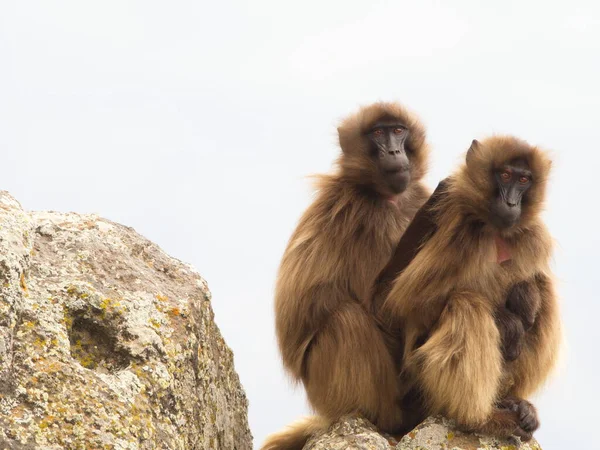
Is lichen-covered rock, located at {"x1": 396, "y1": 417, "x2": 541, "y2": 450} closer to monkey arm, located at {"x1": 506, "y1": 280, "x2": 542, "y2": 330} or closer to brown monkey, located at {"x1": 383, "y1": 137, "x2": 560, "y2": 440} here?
brown monkey, located at {"x1": 383, "y1": 137, "x2": 560, "y2": 440}

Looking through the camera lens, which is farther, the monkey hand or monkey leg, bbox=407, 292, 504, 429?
the monkey hand

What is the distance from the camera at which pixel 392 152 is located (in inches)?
303

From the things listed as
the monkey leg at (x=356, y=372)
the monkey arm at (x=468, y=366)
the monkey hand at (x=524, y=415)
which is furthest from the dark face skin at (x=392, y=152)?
the monkey hand at (x=524, y=415)

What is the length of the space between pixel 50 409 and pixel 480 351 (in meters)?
3.17

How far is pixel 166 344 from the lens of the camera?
5.64 meters

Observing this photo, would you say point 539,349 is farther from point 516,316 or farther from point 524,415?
point 524,415

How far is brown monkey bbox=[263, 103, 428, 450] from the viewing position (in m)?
7.01

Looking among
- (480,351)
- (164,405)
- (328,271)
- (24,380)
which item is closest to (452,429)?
(480,351)

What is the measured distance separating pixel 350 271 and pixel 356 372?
90cm

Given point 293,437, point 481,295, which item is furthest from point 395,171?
point 293,437

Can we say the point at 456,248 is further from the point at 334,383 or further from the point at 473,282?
the point at 334,383

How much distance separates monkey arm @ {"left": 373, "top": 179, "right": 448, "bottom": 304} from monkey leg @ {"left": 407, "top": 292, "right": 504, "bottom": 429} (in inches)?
23.3

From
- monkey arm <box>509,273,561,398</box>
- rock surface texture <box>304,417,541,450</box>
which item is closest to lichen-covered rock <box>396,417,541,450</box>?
rock surface texture <box>304,417,541,450</box>

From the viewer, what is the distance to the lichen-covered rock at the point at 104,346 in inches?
186
